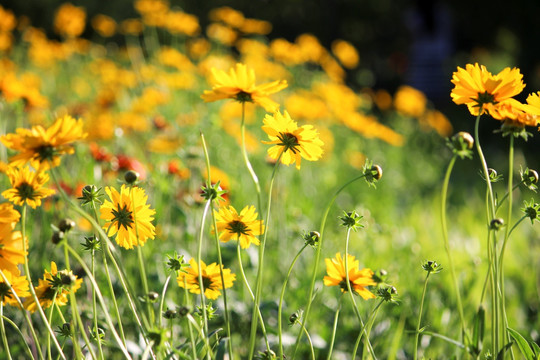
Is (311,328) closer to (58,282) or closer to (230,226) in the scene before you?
(230,226)

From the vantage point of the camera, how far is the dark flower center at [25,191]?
2.62ft

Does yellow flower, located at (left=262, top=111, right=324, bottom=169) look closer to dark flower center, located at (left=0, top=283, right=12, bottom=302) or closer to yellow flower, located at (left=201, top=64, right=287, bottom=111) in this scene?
yellow flower, located at (left=201, top=64, right=287, bottom=111)

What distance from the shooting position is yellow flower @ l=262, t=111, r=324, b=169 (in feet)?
2.66

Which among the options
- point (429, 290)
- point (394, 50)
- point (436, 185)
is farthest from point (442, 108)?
point (429, 290)

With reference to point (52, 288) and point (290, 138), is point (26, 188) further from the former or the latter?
point (290, 138)

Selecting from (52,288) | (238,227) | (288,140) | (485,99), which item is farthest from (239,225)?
(485,99)

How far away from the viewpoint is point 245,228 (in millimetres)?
879

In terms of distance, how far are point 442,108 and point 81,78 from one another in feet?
20.3

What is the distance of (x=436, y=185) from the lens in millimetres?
3842

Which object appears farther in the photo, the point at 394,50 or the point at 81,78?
the point at 394,50

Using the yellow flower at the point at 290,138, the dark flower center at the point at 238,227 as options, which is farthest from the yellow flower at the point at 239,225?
the yellow flower at the point at 290,138

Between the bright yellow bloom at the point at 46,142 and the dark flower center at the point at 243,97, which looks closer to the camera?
the bright yellow bloom at the point at 46,142

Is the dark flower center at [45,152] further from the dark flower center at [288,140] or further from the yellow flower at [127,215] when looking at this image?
Result: the dark flower center at [288,140]

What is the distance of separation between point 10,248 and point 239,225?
0.33 m
